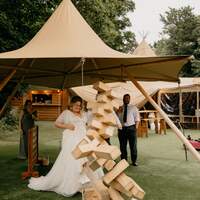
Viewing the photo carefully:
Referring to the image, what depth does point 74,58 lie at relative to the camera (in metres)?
6.57

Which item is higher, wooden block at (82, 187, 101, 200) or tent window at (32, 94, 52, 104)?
tent window at (32, 94, 52, 104)

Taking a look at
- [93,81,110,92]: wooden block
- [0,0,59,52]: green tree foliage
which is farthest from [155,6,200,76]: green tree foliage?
[93,81,110,92]: wooden block

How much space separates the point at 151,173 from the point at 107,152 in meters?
3.94

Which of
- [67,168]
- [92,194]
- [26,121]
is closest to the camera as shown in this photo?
[92,194]

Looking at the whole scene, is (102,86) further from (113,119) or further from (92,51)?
(92,51)


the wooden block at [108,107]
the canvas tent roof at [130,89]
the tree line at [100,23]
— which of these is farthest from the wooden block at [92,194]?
the tree line at [100,23]

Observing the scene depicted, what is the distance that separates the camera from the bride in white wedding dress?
19.8ft

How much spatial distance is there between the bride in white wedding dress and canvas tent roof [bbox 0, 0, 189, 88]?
2.82 ft

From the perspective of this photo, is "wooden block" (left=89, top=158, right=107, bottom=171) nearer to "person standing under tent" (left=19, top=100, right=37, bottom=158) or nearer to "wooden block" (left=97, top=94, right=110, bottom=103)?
"wooden block" (left=97, top=94, right=110, bottom=103)

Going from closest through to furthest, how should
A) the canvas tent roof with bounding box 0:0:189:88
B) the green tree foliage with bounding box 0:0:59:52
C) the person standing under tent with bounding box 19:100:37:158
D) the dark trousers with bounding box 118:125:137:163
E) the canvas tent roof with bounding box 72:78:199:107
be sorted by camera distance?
the canvas tent roof with bounding box 0:0:189:88
the dark trousers with bounding box 118:125:137:163
the person standing under tent with bounding box 19:100:37:158
the green tree foliage with bounding box 0:0:59:52
the canvas tent roof with bounding box 72:78:199:107

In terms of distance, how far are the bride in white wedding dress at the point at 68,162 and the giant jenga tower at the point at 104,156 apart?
1.64 m

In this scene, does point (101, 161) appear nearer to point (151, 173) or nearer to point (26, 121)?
point (151, 173)

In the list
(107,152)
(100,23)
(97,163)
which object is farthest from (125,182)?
(100,23)

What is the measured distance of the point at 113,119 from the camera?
4500mm
